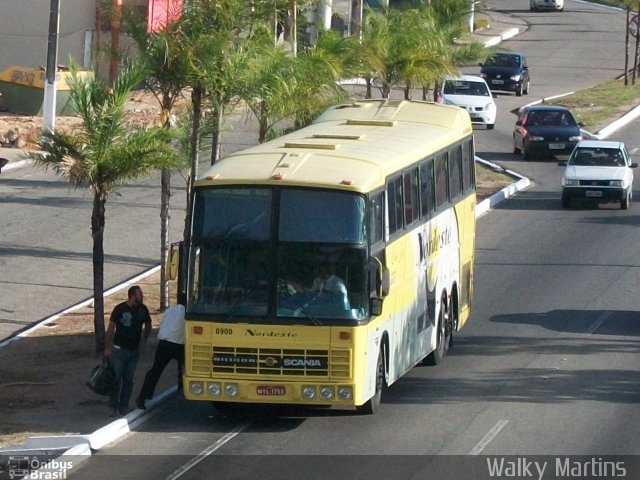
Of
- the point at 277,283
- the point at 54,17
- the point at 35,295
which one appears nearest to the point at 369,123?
the point at 277,283

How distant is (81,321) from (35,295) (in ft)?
7.25

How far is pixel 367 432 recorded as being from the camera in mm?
15016

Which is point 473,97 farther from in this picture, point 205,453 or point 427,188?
point 205,453

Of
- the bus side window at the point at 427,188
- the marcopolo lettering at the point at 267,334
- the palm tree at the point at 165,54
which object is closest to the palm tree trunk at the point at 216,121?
Answer: the palm tree at the point at 165,54

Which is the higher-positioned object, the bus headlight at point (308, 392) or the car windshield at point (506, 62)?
the car windshield at point (506, 62)

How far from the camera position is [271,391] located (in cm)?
1475

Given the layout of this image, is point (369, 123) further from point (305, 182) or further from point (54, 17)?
point (54, 17)

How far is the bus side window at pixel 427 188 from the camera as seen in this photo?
17703mm

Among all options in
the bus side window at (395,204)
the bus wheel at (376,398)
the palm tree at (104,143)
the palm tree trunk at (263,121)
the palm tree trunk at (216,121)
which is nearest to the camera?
the bus wheel at (376,398)

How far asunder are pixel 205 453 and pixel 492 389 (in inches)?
180

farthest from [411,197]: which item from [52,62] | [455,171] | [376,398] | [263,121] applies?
[52,62]

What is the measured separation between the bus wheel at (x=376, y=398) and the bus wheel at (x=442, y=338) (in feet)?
9.80

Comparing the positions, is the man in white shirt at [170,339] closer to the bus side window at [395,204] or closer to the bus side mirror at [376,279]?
the bus side mirror at [376,279]

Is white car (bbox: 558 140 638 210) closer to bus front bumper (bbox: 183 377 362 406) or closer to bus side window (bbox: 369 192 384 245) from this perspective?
bus side window (bbox: 369 192 384 245)
